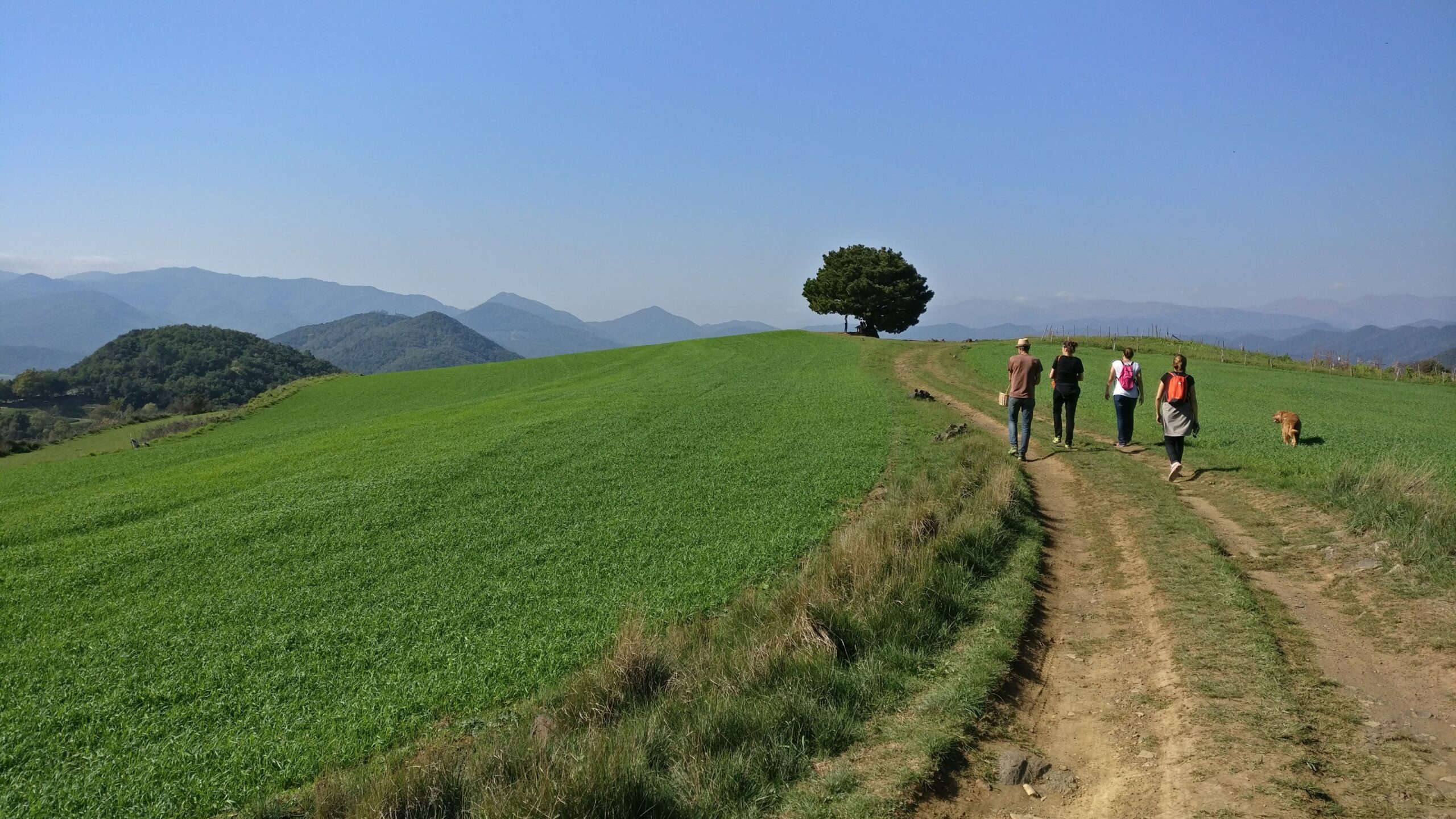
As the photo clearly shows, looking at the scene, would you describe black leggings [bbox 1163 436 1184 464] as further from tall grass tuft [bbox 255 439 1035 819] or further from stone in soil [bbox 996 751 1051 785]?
stone in soil [bbox 996 751 1051 785]

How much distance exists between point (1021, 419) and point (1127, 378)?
2.85m

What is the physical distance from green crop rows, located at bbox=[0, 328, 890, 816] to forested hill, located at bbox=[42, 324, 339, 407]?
112 meters

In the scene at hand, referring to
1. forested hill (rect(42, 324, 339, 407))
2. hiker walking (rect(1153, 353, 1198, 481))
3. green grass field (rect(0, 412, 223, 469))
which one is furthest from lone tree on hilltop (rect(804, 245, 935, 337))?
forested hill (rect(42, 324, 339, 407))

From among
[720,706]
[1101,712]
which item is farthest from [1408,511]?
[720,706]

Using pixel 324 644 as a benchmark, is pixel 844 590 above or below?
above

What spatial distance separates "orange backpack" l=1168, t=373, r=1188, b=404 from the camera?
51.0ft

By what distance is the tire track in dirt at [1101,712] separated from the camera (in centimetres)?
562

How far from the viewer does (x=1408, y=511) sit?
1037 cm

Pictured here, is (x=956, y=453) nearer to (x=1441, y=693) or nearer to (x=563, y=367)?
(x=1441, y=693)

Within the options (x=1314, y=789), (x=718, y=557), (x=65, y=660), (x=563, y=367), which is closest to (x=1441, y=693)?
(x=1314, y=789)

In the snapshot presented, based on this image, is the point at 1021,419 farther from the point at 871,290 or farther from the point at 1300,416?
the point at 871,290

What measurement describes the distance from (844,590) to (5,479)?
36689 millimetres

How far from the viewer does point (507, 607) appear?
1146 cm

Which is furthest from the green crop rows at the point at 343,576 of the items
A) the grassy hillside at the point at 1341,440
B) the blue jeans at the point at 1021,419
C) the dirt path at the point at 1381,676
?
the grassy hillside at the point at 1341,440
